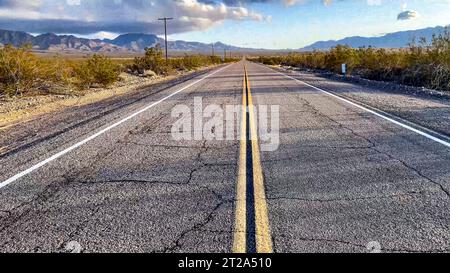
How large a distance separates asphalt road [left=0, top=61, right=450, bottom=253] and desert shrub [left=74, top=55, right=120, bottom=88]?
48.0 ft

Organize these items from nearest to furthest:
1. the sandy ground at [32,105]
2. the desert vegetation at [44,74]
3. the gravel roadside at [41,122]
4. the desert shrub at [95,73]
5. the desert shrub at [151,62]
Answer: the gravel roadside at [41,122]
the sandy ground at [32,105]
the desert vegetation at [44,74]
the desert shrub at [95,73]
the desert shrub at [151,62]

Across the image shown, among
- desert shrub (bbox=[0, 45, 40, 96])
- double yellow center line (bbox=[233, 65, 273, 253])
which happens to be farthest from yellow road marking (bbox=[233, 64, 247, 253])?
desert shrub (bbox=[0, 45, 40, 96])

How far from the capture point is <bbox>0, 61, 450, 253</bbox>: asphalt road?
11.4ft

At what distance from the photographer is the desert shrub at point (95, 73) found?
21.6 metres

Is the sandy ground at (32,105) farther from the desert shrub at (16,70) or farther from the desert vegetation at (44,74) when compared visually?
the desert vegetation at (44,74)

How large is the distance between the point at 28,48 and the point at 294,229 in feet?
59.2

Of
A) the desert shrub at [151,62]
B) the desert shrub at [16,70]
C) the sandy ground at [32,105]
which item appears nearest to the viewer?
the sandy ground at [32,105]

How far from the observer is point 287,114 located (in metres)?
10.8

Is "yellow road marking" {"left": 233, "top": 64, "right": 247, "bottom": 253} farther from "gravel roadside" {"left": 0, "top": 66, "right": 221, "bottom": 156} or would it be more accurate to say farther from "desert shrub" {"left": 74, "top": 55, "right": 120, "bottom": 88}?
"desert shrub" {"left": 74, "top": 55, "right": 120, "bottom": 88}

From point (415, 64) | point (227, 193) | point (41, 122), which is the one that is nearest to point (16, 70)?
point (41, 122)

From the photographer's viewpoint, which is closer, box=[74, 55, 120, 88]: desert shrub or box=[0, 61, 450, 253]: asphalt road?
box=[0, 61, 450, 253]: asphalt road

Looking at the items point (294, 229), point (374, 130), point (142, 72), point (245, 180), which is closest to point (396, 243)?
point (294, 229)

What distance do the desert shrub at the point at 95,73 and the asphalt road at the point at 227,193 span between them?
14.6 meters

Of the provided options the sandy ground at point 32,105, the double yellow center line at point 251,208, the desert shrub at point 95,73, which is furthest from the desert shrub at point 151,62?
the double yellow center line at point 251,208
